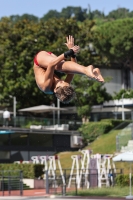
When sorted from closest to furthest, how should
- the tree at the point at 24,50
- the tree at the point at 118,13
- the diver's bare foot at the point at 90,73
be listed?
the diver's bare foot at the point at 90,73 → the tree at the point at 24,50 → the tree at the point at 118,13

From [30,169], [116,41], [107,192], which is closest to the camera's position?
A: [107,192]

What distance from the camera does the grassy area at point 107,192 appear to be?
35088mm

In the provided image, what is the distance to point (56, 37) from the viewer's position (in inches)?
2581

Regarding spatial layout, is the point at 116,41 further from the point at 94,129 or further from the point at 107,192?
the point at 107,192

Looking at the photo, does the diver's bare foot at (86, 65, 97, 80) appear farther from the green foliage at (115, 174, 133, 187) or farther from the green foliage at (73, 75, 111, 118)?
the green foliage at (73, 75, 111, 118)

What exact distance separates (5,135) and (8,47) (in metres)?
12.7

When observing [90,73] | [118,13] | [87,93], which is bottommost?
[90,73]

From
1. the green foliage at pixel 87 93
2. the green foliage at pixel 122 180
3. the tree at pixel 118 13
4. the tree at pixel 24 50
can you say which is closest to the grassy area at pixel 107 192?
the green foliage at pixel 122 180

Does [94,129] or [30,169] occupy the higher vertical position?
[94,129]

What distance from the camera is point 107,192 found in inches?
1419

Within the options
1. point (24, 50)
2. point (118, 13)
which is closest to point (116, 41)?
point (24, 50)

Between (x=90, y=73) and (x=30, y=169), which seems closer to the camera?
(x=90, y=73)

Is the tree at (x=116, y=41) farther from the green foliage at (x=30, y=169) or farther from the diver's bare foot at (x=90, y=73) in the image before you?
the diver's bare foot at (x=90, y=73)

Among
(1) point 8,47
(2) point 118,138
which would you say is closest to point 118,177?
(2) point 118,138
